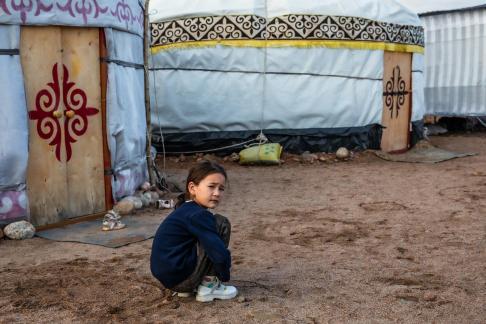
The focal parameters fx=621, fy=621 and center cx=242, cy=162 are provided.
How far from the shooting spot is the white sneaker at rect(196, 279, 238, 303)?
2.93 meters

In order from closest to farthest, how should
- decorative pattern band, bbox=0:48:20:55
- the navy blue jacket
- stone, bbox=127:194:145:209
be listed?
the navy blue jacket → decorative pattern band, bbox=0:48:20:55 → stone, bbox=127:194:145:209

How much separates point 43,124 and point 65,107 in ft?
0.76

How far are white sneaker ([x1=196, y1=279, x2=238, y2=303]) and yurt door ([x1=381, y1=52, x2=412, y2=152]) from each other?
6504 millimetres

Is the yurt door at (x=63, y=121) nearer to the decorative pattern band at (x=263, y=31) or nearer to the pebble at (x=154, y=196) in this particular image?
the pebble at (x=154, y=196)

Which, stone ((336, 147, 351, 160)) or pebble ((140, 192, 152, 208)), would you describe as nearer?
pebble ((140, 192, 152, 208))

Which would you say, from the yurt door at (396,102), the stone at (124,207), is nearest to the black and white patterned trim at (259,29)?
the yurt door at (396,102)

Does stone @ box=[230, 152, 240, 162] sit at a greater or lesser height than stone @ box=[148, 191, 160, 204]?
greater

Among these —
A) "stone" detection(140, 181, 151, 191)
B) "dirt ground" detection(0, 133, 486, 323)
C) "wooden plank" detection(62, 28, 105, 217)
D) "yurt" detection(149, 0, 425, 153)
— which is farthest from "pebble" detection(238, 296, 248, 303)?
"yurt" detection(149, 0, 425, 153)

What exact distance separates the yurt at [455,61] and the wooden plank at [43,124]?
9568 millimetres

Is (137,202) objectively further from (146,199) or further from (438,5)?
(438,5)

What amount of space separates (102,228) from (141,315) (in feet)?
6.32

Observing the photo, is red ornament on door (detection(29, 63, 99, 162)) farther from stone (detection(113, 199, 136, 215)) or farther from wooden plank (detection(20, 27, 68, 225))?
stone (detection(113, 199, 136, 215))

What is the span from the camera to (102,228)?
15.2 ft

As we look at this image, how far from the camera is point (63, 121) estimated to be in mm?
4727
